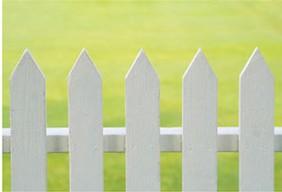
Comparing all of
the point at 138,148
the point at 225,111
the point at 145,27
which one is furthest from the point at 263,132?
the point at 145,27

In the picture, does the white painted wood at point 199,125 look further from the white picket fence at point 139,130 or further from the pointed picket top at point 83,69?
the pointed picket top at point 83,69

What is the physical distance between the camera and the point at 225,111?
266 inches

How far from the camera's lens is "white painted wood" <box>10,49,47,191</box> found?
1.98 metres

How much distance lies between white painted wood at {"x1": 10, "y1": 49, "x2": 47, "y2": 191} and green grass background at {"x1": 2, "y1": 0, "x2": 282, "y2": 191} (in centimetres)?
396

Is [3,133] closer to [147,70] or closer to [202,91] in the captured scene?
[147,70]

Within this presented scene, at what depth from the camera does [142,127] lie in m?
1.97

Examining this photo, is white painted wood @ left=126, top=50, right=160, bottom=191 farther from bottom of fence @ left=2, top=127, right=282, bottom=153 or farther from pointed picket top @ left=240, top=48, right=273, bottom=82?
pointed picket top @ left=240, top=48, right=273, bottom=82

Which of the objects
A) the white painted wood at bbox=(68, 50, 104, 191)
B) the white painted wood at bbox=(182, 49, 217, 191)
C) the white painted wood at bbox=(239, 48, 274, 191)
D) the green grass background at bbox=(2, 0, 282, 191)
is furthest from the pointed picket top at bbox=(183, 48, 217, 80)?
the green grass background at bbox=(2, 0, 282, 191)

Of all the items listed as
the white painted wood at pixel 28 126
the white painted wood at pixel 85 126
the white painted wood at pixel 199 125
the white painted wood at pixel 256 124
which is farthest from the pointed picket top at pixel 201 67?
the white painted wood at pixel 28 126

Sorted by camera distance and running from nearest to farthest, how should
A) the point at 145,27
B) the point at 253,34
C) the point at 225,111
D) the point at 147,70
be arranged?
the point at 147,70 < the point at 225,111 < the point at 253,34 < the point at 145,27

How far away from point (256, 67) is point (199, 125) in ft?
0.88

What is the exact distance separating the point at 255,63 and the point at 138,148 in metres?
0.48

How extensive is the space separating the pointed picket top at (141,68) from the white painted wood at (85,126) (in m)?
0.11

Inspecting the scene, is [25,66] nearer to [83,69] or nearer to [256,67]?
[83,69]
